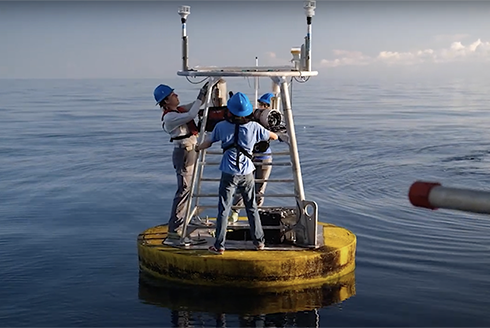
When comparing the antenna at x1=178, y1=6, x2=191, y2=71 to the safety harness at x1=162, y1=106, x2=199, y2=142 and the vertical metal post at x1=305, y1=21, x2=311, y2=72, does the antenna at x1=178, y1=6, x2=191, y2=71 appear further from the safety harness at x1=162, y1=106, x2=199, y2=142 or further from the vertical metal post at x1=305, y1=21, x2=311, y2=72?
the vertical metal post at x1=305, y1=21, x2=311, y2=72

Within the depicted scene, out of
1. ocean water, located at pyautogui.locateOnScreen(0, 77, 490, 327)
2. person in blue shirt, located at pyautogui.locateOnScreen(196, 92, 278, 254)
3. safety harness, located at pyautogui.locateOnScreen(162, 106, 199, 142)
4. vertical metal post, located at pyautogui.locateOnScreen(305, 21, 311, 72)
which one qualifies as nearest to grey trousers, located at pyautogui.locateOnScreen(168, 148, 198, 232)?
safety harness, located at pyautogui.locateOnScreen(162, 106, 199, 142)

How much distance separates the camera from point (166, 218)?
1154 centimetres

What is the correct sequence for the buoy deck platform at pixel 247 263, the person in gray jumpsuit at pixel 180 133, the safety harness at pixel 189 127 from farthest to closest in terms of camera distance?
the safety harness at pixel 189 127 < the person in gray jumpsuit at pixel 180 133 < the buoy deck platform at pixel 247 263

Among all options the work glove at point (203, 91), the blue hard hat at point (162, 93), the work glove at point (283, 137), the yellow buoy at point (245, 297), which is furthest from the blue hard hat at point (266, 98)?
the yellow buoy at point (245, 297)

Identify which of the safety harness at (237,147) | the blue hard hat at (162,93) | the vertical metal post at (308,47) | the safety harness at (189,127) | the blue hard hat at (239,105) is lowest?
the safety harness at (237,147)

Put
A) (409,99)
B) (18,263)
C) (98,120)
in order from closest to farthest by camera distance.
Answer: (18,263)
(98,120)
(409,99)

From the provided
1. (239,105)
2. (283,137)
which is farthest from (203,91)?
(283,137)

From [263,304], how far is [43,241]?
398cm

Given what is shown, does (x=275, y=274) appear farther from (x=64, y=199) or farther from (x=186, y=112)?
(x=64, y=199)

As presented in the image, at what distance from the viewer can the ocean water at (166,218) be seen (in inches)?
292

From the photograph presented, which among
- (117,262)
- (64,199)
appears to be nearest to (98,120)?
(64,199)

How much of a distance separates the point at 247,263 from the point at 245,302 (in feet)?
1.33

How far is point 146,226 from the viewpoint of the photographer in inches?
434

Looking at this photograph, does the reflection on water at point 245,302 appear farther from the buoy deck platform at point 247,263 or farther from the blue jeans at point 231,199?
the blue jeans at point 231,199
